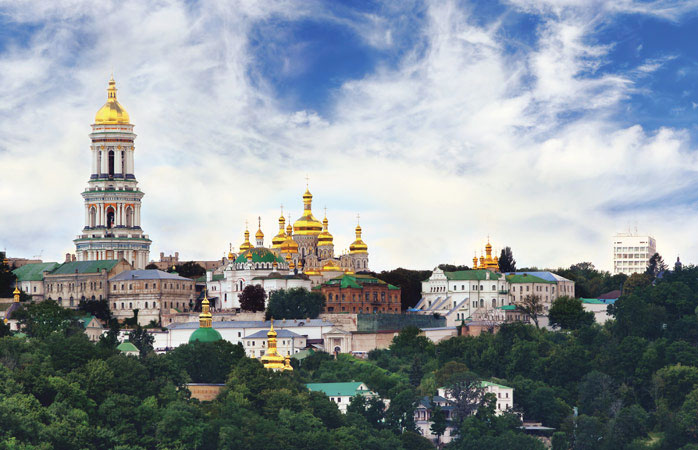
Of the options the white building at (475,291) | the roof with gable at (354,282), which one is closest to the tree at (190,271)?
the roof with gable at (354,282)

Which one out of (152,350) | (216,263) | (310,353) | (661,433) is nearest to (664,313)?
(661,433)

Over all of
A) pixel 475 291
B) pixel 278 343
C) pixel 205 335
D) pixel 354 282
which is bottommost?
pixel 278 343

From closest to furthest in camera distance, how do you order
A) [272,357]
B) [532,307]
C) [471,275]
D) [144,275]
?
[272,357]
[532,307]
[144,275]
[471,275]

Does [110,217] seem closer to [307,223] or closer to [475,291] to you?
[307,223]

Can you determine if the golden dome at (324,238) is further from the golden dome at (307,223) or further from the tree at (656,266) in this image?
the tree at (656,266)

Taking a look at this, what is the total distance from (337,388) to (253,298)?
64.0 ft

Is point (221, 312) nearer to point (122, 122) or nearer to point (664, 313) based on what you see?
point (122, 122)

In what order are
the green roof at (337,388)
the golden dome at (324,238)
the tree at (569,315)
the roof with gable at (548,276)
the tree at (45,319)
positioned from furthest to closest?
1. the golden dome at (324,238)
2. the roof with gable at (548,276)
3. the tree at (569,315)
4. the tree at (45,319)
5. the green roof at (337,388)

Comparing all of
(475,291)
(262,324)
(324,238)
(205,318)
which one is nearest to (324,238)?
(324,238)

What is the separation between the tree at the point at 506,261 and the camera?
150150mm

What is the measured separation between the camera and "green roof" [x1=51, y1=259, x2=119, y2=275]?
139 metres

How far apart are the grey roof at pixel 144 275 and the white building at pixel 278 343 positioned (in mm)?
11970

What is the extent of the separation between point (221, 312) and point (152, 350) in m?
14.4

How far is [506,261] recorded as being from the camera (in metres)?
151
